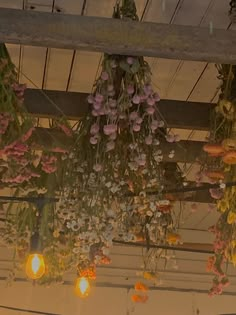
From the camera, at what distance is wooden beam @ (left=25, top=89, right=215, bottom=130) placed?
2574 millimetres

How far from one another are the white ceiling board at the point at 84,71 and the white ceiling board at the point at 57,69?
3 centimetres

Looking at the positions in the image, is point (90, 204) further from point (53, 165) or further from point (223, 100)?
point (223, 100)

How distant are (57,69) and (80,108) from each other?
280mm

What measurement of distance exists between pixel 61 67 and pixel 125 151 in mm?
572

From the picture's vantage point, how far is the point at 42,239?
2988 mm

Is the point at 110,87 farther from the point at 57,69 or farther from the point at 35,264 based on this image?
the point at 35,264

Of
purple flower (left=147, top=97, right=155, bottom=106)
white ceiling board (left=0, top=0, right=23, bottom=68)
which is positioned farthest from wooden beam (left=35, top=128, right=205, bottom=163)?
purple flower (left=147, top=97, right=155, bottom=106)

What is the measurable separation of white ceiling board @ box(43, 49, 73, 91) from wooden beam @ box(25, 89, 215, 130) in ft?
0.51

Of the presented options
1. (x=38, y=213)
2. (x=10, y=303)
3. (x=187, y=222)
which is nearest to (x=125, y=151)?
(x=38, y=213)

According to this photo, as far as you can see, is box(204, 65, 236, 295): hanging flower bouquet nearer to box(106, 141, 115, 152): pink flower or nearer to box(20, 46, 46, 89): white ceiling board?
box(106, 141, 115, 152): pink flower

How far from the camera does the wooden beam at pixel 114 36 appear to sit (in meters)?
1.92

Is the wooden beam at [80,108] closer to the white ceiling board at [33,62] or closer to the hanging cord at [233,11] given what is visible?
the white ceiling board at [33,62]

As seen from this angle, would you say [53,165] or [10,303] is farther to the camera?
[10,303]

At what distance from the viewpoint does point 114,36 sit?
1944 millimetres
